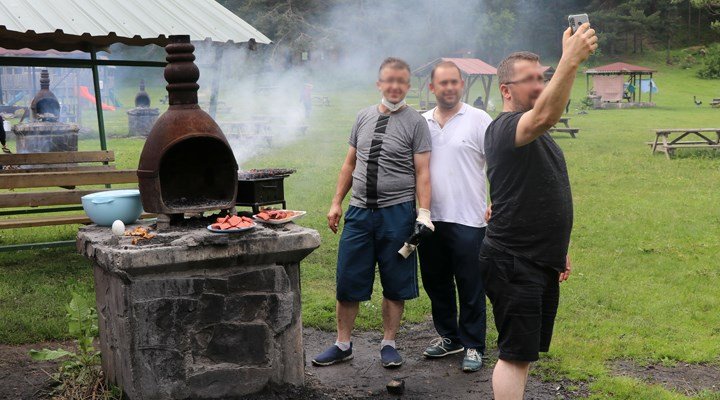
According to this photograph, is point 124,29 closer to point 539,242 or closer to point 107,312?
point 107,312

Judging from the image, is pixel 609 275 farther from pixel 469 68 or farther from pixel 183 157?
pixel 469 68

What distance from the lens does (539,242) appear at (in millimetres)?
3457

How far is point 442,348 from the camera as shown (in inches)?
203

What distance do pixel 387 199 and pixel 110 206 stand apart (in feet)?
5.50

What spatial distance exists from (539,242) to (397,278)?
1521 mm

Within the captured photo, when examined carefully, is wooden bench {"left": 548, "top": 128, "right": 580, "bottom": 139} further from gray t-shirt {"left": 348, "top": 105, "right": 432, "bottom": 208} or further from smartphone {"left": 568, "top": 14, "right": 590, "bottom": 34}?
smartphone {"left": 568, "top": 14, "right": 590, "bottom": 34}

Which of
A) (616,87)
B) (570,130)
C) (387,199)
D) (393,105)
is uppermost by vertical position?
(616,87)

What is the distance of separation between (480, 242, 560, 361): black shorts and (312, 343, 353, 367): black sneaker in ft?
5.61

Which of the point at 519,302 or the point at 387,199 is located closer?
the point at 519,302

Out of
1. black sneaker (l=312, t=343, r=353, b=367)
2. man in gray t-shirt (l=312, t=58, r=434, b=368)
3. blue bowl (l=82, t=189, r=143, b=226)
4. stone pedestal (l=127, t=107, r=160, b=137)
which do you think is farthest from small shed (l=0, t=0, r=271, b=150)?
stone pedestal (l=127, t=107, r=160, b=137)

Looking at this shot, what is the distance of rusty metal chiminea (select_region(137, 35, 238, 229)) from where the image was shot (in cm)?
429

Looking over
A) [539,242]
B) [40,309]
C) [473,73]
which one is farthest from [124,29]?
[473,73]

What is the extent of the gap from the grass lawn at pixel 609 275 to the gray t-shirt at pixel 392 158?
1447mm

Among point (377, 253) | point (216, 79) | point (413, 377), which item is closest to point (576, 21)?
point (377, 253)
